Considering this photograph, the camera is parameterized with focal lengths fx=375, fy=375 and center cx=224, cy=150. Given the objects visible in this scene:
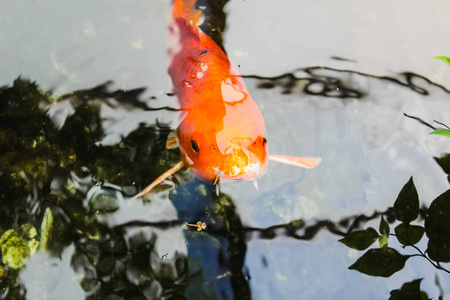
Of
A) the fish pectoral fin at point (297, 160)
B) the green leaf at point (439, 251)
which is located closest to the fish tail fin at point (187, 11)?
the fish pectoral fin at point (297, 160)

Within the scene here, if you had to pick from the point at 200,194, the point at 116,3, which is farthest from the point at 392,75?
the point at 116,3

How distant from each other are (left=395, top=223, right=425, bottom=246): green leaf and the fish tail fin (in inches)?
77.9

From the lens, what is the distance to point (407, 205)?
221cm

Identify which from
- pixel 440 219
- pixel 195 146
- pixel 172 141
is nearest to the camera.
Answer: pixel 440 219

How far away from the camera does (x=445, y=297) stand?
2443 mm

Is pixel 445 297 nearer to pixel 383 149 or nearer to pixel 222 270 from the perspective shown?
pixel 383 149

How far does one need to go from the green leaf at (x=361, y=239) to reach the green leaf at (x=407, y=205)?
0.29 m

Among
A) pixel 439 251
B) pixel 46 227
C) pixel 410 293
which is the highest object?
pixel 439 251

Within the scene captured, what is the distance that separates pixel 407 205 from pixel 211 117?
1266 millimetres

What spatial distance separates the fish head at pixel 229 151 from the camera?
6.68 ft

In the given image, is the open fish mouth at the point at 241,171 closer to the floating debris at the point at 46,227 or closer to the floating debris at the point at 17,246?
the floating debris at the point at 46,227

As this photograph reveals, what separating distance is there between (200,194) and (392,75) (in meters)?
1.79

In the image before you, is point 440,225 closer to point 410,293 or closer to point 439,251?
point 439,251

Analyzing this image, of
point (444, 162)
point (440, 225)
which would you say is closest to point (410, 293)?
point (440, 225)
